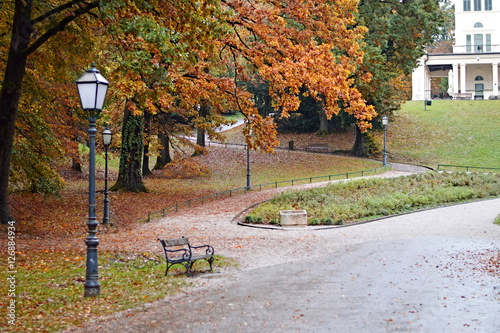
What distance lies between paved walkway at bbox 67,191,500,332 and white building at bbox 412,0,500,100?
181ft

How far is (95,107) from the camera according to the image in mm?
9344

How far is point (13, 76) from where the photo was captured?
567 inches

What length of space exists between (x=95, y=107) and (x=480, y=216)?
1665 centimetres

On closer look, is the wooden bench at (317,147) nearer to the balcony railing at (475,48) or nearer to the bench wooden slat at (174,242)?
the balcony railing at (475,48)

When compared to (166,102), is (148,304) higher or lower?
lower

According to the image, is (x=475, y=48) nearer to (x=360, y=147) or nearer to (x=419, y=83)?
(x=419, y=83)

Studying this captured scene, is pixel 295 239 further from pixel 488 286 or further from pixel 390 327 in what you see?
pixel 390 327

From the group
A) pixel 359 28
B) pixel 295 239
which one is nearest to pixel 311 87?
pixel 359 28

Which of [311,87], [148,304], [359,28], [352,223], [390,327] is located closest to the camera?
[390,327]

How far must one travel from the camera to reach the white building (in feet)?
213

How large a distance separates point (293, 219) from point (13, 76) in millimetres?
11114

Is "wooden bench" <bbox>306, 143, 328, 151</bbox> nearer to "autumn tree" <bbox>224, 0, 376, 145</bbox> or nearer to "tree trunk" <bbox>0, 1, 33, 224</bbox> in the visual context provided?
"autumn tree" <bbox>224, 0, 376, 145</bbox>

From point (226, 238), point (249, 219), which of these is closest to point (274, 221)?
point (249, 219)

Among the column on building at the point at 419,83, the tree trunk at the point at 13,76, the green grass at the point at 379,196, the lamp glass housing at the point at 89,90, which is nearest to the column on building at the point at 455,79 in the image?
the column on building at the point at 419,83
